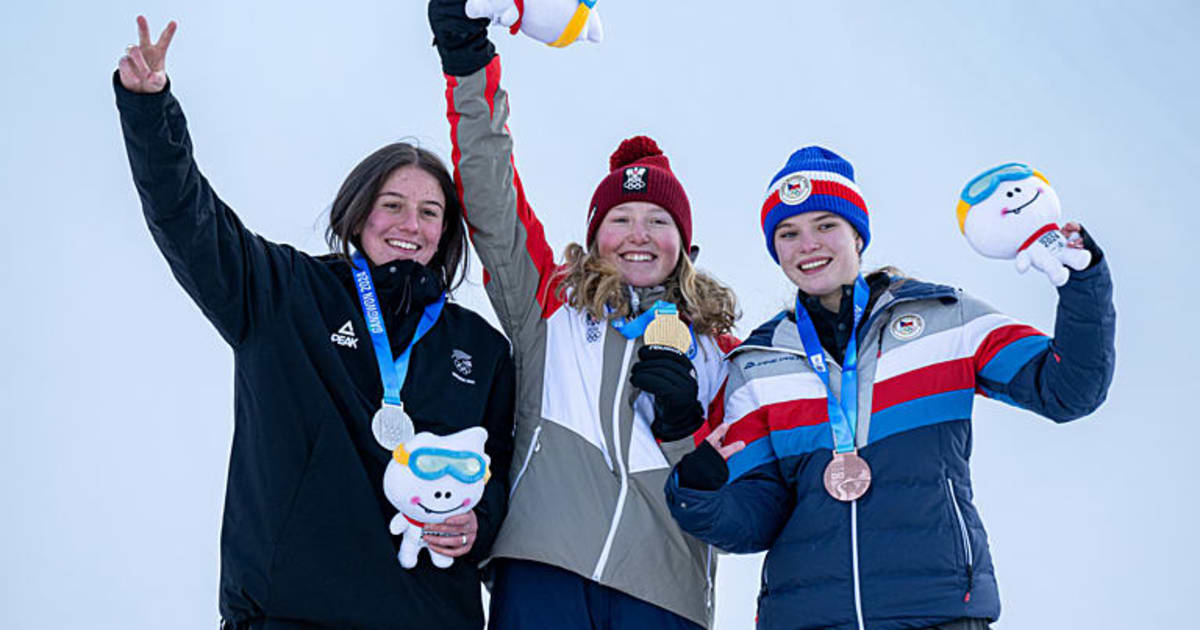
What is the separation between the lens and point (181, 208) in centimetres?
229

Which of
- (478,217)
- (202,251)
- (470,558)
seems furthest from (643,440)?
(202,251)

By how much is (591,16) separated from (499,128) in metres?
0.38

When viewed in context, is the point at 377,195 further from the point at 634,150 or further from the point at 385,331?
the point at 634,150

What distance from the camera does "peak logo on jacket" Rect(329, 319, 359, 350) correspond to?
8.29ft

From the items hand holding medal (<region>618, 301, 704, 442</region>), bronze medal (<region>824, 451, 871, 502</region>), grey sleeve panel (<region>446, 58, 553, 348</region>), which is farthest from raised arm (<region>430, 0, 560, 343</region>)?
bronze medal (<region>824, 451, 871, 502</region>)

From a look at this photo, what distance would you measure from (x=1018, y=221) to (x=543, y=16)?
1211mm

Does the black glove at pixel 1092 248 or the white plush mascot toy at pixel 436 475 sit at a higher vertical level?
the black glove at pixel 1092 248

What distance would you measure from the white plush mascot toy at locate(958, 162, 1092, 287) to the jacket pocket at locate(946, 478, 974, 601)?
0.48 metres

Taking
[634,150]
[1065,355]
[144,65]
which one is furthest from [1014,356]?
[144,65]

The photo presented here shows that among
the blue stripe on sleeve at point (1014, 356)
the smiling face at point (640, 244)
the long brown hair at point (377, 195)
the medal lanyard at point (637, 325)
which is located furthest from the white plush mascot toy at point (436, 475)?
the blue stripe on sleeve at point (1014, 356)

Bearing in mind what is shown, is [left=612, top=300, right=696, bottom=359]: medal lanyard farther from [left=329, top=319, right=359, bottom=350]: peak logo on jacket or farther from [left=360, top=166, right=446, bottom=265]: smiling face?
[left=329, top=319, right=359, bottom=350]: peak logo on jacket

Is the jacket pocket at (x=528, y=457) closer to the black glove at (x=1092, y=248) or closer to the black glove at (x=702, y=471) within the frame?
the black glove at (x=702, y=471)

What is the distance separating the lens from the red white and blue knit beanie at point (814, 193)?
2.71 m

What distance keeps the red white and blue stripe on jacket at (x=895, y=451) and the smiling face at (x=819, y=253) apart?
12cm
